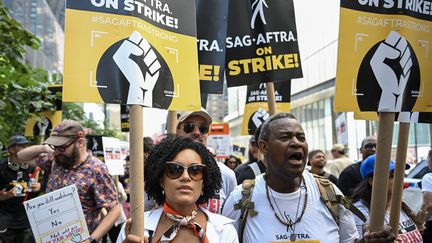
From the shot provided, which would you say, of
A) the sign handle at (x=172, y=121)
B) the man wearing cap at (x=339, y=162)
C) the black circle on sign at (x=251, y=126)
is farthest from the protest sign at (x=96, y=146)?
the sign handle at (x=172, y=121)

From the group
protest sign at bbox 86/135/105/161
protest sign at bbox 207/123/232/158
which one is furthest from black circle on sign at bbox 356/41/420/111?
protest sign at bbox 207/123/232/158

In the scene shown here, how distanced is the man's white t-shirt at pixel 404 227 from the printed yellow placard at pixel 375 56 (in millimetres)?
902

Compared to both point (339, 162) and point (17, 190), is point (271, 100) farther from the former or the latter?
point (339, 162)

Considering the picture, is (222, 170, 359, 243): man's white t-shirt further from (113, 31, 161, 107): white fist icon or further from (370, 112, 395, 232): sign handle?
(113, 31, 161, 107): white fist icon

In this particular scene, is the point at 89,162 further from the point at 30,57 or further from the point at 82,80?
the point at 30,57

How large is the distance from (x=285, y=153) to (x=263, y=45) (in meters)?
2.41

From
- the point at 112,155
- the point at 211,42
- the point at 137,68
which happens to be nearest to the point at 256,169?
the point at 211,42

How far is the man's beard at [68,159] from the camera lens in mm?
4738

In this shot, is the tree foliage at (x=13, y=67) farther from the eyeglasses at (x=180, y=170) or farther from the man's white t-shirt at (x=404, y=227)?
the man's white t-shirt at (x=404, y=227)

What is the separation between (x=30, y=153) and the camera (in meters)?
5.61

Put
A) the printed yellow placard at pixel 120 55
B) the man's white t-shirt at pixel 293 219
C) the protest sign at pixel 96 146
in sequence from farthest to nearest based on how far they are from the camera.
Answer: the protest sign at pixel 96 146, the man's white t-shirt at pixel 293 219, the printed yellow placard at pixel 120 55

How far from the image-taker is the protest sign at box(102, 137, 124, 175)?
9.41 m

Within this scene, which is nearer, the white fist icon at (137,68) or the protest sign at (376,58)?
the white fist icon at (137,68)

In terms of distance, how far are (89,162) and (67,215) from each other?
0.64 meters
